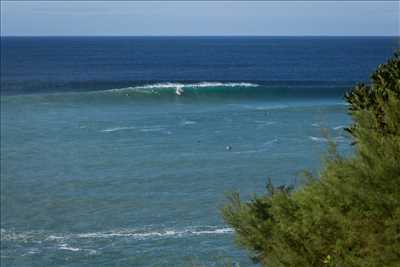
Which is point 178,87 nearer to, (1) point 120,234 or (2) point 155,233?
(1) point 120,234

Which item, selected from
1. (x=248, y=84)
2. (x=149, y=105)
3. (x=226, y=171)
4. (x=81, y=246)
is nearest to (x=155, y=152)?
(x=226, y=171)

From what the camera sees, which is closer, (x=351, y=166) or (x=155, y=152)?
(x=351, y=166)

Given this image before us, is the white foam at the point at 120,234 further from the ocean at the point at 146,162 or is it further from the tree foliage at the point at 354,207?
the tree foliage at the point at 354,207

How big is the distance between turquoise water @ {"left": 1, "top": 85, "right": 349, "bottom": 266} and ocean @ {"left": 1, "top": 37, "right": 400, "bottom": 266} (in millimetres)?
58

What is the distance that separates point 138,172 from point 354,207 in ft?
74.2

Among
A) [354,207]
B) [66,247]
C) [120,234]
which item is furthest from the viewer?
[120,234]

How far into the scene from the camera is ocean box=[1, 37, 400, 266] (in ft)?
71.9

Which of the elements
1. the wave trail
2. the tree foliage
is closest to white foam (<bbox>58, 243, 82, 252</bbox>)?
the tree foliage

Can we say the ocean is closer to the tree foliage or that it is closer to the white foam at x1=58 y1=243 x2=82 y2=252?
the white foam at x1=58 y1=243 x2=82 y2=252

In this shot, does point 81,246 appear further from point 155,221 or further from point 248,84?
point 248,84

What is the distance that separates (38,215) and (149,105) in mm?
34417

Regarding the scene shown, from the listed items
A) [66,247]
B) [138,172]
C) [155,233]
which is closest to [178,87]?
[138,172]

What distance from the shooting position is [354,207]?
30.2 feet

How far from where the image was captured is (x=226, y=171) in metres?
31.1
